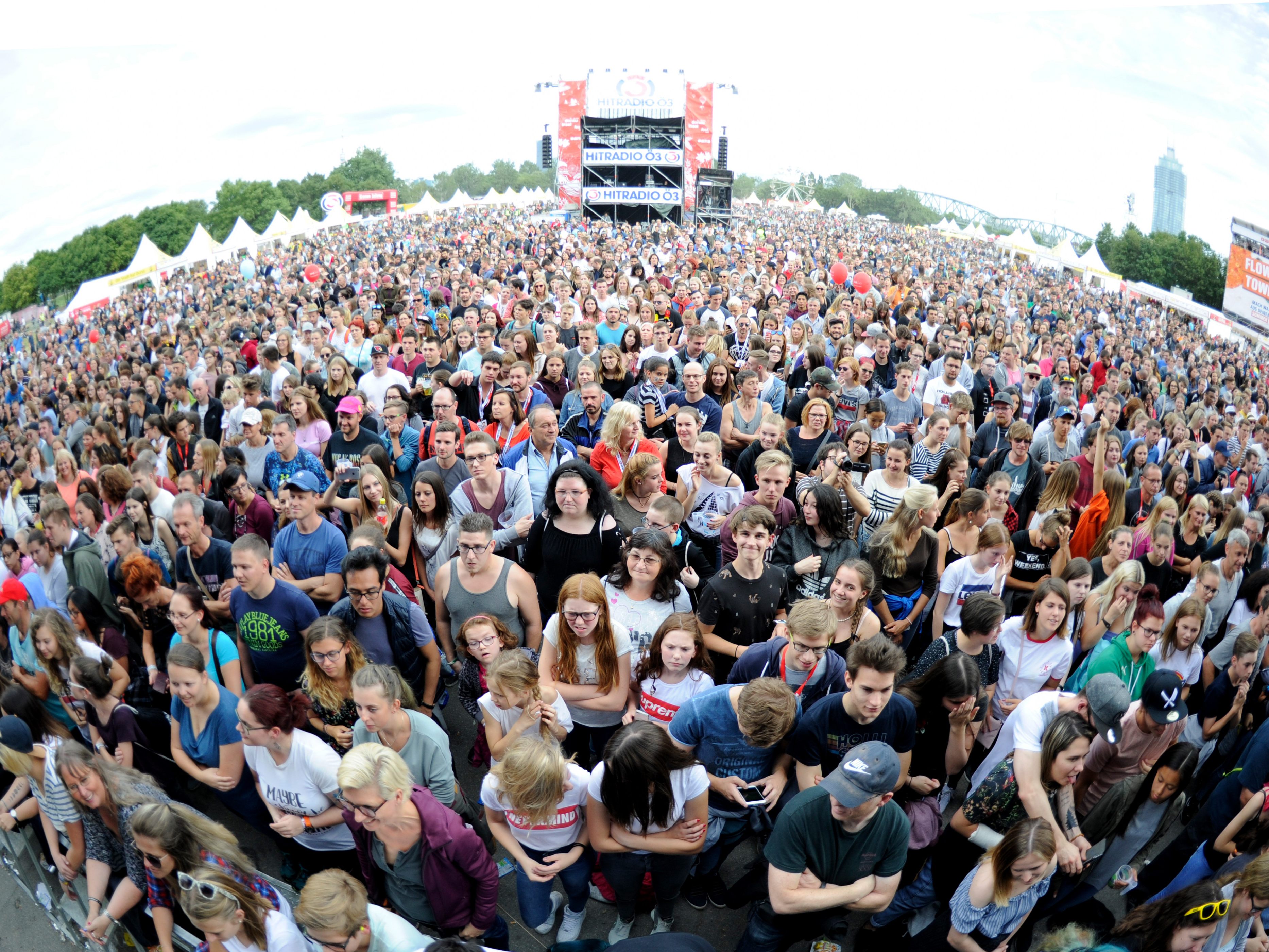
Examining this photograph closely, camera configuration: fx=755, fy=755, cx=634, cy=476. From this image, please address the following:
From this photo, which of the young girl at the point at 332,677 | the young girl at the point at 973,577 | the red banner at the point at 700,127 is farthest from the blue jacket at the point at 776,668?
the red banner at the point at 700,127

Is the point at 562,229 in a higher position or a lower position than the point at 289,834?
higher

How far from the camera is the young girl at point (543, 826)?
2.60m

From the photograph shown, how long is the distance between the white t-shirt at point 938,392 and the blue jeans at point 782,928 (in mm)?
Answer: 4930

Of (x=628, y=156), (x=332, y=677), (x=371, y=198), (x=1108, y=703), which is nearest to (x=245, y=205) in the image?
(x=371, y=198)

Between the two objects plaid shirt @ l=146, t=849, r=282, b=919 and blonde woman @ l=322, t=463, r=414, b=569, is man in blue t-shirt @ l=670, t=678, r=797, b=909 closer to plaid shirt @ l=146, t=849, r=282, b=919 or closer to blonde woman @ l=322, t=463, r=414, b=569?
plaid shirt @ l=146, t=849, r=282, b=919

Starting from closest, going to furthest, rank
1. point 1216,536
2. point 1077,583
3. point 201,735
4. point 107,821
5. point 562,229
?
point 107,821 → point 201,735 → point 1077,583 → point 1216,536 → point 562,229

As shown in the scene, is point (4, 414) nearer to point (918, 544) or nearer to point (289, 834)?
point (289, 834)

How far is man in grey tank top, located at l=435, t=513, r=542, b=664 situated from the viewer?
3.60m

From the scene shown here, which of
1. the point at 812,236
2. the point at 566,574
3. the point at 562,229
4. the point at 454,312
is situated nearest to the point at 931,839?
the point at 566,574

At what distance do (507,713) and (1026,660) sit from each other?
2479mm

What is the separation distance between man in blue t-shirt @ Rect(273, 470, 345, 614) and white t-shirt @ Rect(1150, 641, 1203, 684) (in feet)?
13.8

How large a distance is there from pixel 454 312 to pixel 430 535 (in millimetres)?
7861

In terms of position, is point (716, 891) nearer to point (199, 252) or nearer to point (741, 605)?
point (741, 605)

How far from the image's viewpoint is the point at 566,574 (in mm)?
4062
